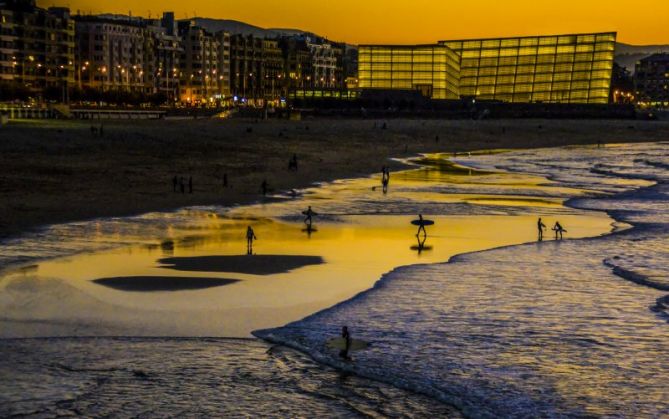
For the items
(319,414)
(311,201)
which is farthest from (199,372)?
(311,201)

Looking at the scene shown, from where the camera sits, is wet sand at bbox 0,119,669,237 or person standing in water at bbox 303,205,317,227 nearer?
Answer: person standing in water at bbox 303,205,317,227

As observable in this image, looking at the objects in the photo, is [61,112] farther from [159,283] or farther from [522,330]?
[522,330]

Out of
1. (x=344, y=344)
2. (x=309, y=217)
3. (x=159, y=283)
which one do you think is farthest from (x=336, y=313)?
(x=309, y=217)

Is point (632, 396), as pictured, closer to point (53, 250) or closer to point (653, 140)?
point (53, 250)

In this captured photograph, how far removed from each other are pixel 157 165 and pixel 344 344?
38913 millimetres

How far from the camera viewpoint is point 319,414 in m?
13.4

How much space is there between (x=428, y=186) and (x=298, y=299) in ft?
105

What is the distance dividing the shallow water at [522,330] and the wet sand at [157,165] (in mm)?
14345

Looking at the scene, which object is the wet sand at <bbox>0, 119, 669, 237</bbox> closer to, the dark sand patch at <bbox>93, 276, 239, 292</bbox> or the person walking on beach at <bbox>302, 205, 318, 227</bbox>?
the person walking on beach at <bbox>302, 205, 318, 227</bbox>

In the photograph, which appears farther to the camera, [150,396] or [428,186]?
[428,186]

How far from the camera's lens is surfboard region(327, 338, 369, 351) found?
16.5 m

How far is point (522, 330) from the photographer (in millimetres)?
18391

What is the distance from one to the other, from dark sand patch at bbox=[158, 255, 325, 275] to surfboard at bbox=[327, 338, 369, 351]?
721 cm

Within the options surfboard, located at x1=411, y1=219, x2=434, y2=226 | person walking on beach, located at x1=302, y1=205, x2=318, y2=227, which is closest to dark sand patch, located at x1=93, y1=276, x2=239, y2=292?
surfboard, located at x1=411, y1=219, x2=434, y2=226
